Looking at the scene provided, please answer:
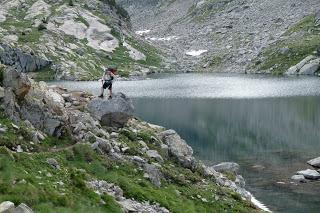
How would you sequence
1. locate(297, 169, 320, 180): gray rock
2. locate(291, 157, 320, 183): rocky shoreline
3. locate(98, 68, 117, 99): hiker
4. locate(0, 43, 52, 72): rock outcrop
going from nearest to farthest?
locate(98, 68, 117, 99): hiker
locate(291, 157, 320, 183): rocky shoreline
locate(297, 169, 320, 180): gray rock
locate(0, 43, 52, 72): rock outcrop

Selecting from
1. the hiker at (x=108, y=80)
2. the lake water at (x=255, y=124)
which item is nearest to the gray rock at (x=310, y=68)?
the lake water at (x=255, y=124)

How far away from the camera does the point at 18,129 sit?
2962 cm

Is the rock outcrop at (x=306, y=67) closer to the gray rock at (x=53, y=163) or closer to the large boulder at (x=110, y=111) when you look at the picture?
the large boulder at (x=110, y=111)

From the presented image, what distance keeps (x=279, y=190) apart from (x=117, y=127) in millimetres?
18479

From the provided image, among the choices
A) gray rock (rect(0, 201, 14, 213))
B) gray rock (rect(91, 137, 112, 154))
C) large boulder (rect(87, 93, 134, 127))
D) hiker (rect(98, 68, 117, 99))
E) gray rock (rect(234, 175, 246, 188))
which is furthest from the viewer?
gray rock (rect(234, 175, 246, 188))

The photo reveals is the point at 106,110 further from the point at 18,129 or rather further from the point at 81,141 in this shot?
the point at 18,129

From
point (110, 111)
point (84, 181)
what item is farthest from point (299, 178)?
point (84, 181)

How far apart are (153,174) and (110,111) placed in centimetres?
880

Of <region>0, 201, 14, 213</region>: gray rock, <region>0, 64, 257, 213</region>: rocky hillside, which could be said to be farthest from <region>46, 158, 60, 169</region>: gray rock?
<region>0, 201, 14, 213</region>: gray rock

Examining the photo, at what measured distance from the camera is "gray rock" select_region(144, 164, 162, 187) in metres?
33.5

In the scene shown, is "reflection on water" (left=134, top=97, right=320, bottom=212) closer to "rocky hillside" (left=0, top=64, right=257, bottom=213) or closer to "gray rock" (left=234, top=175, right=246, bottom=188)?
"gray rock" (left=234, top=175, right=246, bottom=188)

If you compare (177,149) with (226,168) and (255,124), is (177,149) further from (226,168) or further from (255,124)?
(255,124)

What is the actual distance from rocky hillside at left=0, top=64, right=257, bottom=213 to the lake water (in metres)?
11.2

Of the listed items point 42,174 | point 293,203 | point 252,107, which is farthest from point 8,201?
point 252,107
